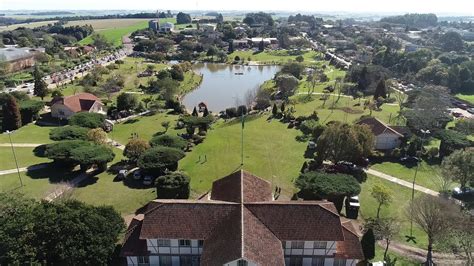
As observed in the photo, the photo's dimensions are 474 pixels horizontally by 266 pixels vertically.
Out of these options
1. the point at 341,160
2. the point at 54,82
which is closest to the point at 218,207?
the point at 341,160

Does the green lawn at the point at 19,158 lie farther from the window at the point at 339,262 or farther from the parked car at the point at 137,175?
the window at the point at 339,262

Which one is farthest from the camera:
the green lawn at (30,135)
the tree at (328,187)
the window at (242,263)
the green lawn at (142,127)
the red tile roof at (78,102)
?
the red tile roof at (78,102)

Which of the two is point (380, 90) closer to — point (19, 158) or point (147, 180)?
point (147, 180)

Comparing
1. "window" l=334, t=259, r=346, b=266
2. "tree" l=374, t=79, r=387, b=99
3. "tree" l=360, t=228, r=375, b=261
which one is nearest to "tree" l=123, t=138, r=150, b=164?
"window" l=334, t=259, r=346, b=266

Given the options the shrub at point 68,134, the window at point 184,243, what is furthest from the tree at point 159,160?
the window at point 184,243

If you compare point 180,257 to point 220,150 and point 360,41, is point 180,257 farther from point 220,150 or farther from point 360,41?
point 360,41
